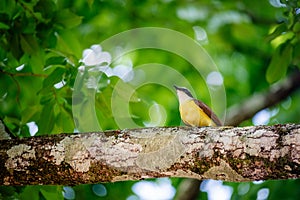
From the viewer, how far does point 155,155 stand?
8.63 ft

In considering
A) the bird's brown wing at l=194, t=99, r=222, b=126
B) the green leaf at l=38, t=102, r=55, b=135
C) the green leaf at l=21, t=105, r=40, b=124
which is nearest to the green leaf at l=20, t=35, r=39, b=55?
the green leaf at l=21, t=105, r=40, b=124

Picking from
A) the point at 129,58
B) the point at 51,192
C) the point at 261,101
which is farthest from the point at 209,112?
the point at 129,58

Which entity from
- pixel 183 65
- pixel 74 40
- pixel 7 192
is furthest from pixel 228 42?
pixel 7 192

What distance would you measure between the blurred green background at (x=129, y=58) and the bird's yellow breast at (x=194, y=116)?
34 centimetres

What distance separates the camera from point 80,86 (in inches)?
132

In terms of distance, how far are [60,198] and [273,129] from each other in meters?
1.49

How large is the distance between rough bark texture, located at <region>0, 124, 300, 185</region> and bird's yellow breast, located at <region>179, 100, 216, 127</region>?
2.71ft

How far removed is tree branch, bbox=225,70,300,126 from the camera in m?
5.38

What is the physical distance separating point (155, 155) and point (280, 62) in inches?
61.0

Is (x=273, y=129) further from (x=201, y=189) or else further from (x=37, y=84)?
(x=201, y=189)

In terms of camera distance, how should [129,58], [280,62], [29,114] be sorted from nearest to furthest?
[29,114] → [280,62] → [129,58]

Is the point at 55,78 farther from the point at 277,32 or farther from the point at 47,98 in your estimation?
the point at 277,32

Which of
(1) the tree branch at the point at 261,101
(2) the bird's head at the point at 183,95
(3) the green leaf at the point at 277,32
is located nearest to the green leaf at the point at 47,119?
(2) the bird's head at the point at 183,95

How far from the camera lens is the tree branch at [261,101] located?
538 centimetres
